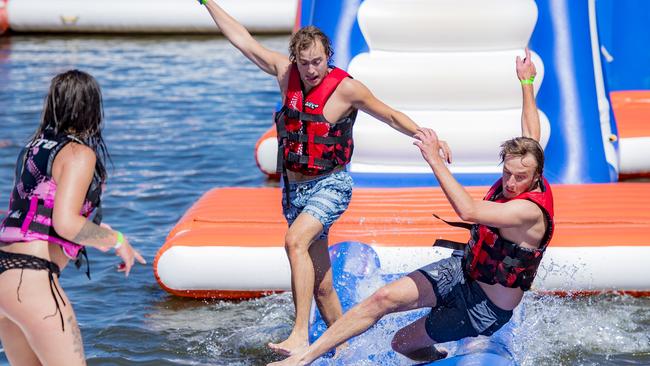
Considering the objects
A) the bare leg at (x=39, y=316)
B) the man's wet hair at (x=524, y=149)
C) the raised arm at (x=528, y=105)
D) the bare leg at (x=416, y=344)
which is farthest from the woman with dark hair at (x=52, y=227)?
the raised arm at (x=528, y=105)

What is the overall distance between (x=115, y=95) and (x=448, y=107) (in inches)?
215

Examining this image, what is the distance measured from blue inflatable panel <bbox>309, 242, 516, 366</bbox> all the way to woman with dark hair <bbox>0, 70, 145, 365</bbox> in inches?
56.5

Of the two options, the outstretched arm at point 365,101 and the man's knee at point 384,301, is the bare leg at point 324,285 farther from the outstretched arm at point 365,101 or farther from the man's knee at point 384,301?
the outstretched arm at point 365,101

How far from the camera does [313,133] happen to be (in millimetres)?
4609

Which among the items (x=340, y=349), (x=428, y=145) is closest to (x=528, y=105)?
(x=428, y=145)

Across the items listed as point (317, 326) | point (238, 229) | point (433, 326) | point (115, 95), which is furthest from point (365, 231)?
point (115, 95)

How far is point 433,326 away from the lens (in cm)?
432

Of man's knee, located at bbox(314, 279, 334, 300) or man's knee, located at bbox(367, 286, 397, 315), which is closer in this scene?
man's knee, located at bbox(367, 286, 397, 315)

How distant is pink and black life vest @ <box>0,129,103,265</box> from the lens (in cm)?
350

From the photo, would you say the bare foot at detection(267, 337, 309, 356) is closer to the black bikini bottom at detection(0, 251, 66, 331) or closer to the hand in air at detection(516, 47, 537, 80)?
the black bikini bottom at detection(0, 251, 66, 331)

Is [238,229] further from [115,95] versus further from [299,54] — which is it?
[115,95]

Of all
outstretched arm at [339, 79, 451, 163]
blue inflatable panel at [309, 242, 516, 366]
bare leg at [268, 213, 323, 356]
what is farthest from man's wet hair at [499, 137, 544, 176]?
bare leg at [268, 213, 323, 356]

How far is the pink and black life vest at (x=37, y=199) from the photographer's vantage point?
350 cm

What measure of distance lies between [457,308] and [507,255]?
33 centimetres
